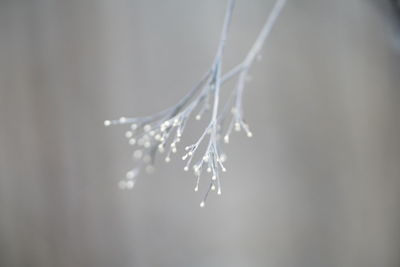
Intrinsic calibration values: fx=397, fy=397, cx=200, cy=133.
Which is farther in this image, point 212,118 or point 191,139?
point 191,139

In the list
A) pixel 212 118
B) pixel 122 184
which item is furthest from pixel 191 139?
pixel 212 118

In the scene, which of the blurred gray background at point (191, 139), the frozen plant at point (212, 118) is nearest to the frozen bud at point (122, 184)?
the blurred gray background at point (191, 139)

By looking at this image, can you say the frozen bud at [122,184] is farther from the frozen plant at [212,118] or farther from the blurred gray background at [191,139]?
the frozen plant at [212,118]

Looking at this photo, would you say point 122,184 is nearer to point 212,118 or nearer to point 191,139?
point 191,139

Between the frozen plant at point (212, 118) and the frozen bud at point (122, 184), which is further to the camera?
the frozen bud at point (122, 184)

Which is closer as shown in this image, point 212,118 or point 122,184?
point 212,118

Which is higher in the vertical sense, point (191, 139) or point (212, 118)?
point (191, 139)

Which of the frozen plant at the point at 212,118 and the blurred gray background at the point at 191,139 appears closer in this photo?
the frozen plant at the point at 212,118

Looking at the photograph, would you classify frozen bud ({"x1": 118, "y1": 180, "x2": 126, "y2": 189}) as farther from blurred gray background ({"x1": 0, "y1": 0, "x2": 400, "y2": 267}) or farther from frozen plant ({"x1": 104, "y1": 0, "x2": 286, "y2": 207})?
frozen plant ({"x1": 104, "y1": 0, "x2": 286, "y2": 207})
